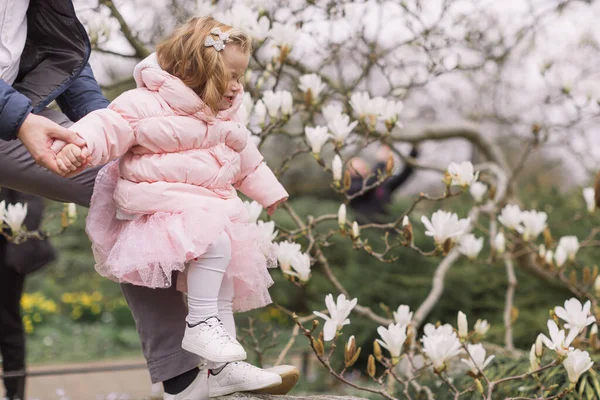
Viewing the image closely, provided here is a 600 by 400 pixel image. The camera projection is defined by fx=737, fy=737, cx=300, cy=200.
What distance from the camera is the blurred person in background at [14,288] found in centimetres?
397

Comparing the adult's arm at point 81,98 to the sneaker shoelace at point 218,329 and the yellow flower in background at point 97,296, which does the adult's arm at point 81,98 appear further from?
the yellow flower in background at point 97,296

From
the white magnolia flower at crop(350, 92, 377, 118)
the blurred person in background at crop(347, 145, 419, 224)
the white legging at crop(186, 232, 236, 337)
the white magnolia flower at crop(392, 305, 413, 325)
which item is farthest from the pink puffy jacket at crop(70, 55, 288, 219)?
the blurred person in background at crop(347, 145, 419, 224)

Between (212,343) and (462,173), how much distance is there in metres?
1.35

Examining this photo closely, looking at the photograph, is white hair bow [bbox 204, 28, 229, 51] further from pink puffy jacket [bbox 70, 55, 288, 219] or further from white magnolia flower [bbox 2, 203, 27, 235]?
white magnolia flower [bbox 2, 203, 27, 235]

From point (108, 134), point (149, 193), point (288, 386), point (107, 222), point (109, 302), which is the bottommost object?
point (109, 302)

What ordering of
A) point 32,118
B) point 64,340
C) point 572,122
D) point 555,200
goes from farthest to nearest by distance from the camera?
point 64,340 < point 555,200 < point 572,122 < point 32,118

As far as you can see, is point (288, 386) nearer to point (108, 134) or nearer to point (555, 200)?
point (108, 134)

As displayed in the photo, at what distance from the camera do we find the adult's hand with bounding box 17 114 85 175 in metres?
1.87

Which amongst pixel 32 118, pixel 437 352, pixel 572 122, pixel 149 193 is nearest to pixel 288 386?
pixel 437 352

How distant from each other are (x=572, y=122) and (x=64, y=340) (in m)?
5.69

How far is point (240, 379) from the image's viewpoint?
2.06m

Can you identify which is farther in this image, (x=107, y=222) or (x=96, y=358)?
(x=96, y=358)

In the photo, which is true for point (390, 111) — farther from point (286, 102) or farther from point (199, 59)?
point (199, 59)

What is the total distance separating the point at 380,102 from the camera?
10.0ft
